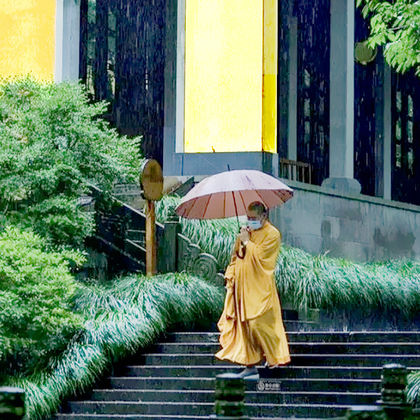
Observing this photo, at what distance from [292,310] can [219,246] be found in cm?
168

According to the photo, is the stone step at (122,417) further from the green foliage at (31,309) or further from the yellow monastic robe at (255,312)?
the green foliage at (31,309)

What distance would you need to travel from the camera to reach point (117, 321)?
14.1 meters

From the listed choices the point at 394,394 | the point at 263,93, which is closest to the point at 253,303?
the point at 394,394

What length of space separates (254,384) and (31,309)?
247 cm

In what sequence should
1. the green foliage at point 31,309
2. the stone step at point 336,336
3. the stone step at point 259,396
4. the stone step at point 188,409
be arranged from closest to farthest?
the stone step at point 188,409, the stone step at point 259,396, the green foliage at point 31,309, the stone step at point 336,336

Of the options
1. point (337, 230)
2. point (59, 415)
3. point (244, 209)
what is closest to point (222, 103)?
point (337, 230)

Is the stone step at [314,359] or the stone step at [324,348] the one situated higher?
the stone step at [324,348]

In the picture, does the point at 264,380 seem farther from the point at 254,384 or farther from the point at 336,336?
the point at 336,336

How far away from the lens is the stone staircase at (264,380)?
12.5 m

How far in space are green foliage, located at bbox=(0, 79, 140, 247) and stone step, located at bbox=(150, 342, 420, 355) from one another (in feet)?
7.72

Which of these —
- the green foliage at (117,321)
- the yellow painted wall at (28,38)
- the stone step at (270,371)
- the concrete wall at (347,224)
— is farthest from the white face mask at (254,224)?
the yellow painted wall at (28,38)

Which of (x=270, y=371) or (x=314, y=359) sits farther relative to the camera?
(x=314, y=359)

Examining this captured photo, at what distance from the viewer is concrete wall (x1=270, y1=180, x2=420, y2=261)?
63.0 ft

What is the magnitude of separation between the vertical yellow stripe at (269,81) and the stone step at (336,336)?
16.9 feet
